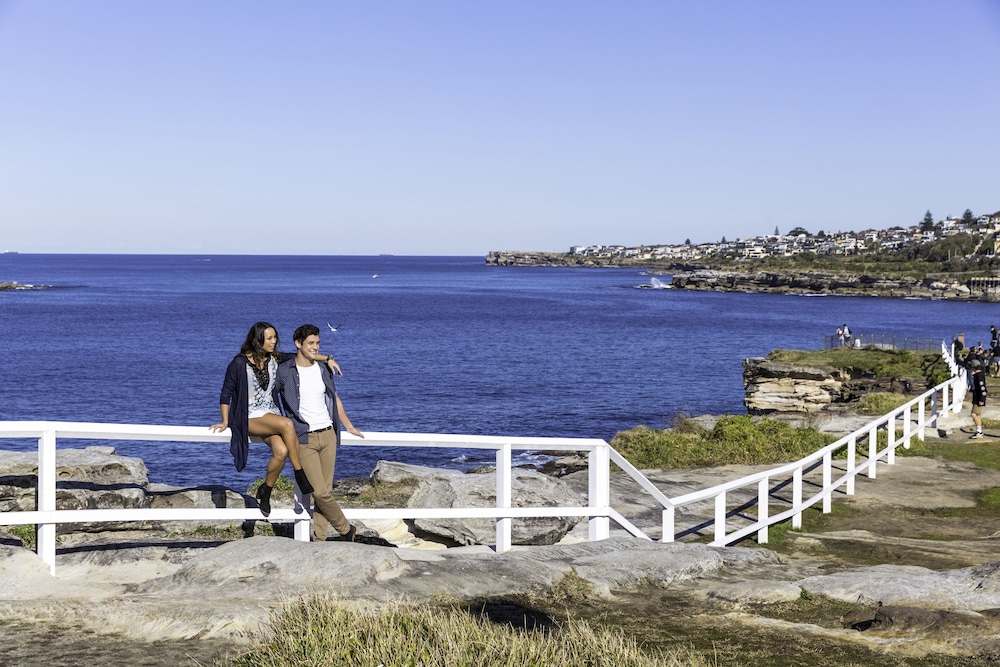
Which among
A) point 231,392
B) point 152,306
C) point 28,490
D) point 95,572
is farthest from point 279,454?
point 152,306

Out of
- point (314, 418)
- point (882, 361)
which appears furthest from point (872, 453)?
point (882, 361)

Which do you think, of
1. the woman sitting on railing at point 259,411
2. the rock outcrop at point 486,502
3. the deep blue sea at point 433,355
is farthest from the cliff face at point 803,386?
the woman sitting on railing at point 259,411

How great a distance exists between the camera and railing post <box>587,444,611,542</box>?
932 centimetres

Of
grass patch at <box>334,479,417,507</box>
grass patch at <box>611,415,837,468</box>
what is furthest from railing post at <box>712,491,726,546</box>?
grass patch at <box>611,415,837,468</box>

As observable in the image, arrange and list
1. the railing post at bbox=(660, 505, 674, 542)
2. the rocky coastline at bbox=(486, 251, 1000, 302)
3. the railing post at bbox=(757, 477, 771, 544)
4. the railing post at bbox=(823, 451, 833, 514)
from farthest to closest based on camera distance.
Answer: the rocky coastline at bbox=(486, 251, 1000, 302), the railing post at bbox=(823, 451, 833, 514), the railing post at bbox=(757, 477, 771, 544), the railing post at bbox=(660, 505, 674, 542)

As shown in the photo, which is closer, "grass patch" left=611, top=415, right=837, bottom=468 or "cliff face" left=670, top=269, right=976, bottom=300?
"grass patch" left=611, top=415, right=837, bottom=468

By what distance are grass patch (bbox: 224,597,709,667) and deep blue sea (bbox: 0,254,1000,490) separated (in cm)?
1365

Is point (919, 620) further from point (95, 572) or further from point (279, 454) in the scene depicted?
point (95, 572)

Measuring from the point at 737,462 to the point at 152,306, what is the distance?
117024 millimetres

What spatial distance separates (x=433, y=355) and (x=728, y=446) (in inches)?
2065

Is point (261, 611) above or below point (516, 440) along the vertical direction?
below

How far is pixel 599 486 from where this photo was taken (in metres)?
9.41

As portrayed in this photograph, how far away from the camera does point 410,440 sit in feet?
26.5

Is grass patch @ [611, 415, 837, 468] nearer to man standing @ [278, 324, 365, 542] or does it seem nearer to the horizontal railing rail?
the horizontal railing rail
